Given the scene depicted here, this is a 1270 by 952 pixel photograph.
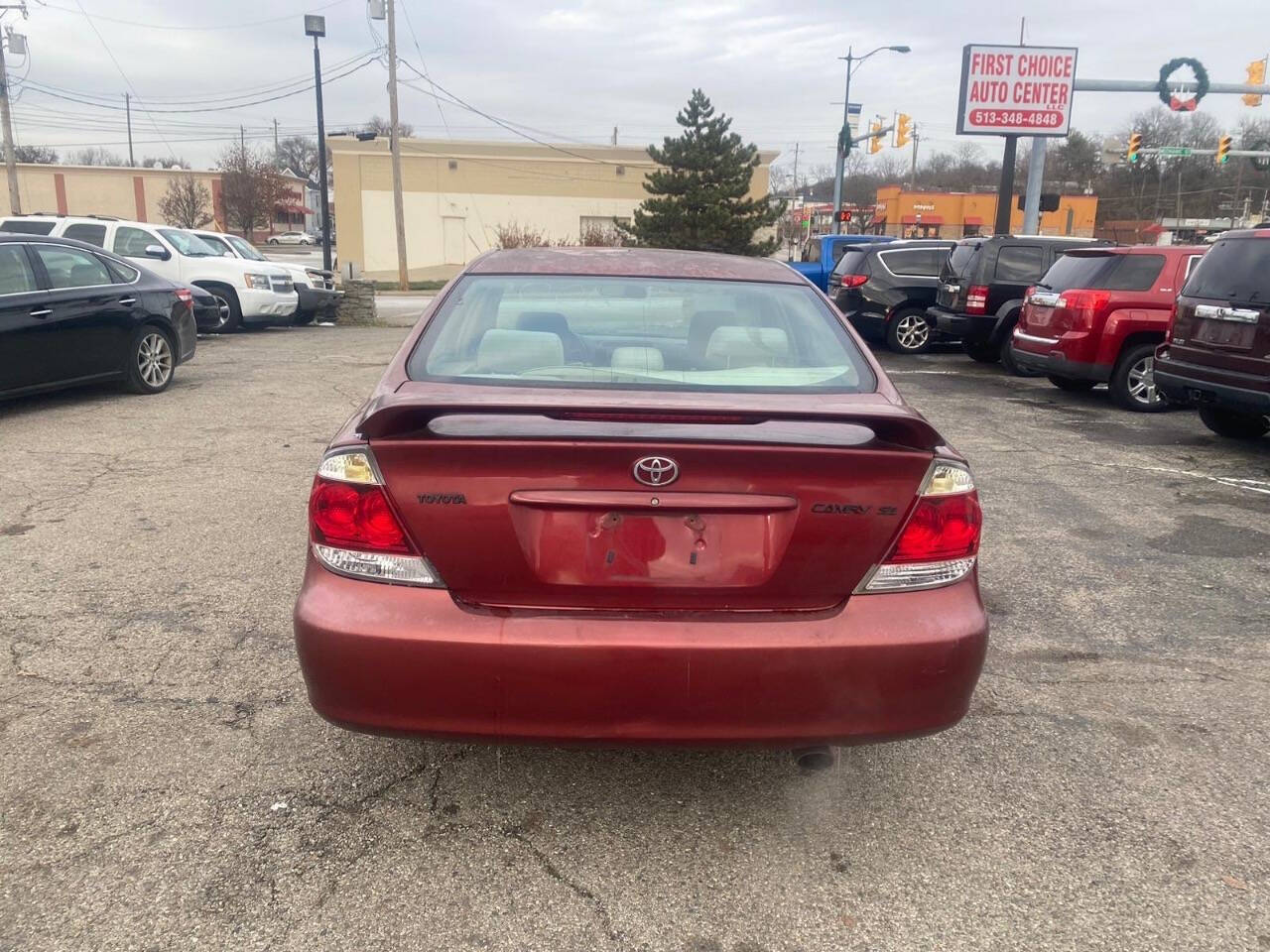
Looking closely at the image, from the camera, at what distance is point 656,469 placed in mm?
2369

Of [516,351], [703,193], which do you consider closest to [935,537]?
[516,351]

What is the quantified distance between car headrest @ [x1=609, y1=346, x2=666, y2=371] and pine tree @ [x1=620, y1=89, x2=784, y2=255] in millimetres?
28169

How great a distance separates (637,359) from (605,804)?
1346mm

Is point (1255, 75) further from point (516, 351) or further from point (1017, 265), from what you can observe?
point (516, 351)

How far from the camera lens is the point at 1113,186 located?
7112cm

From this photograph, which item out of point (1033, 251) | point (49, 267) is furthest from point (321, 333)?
point (1033, 251)

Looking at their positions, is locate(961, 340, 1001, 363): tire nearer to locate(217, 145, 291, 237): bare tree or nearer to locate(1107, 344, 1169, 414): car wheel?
locate(1107, 344, 1169, 414): car wheel

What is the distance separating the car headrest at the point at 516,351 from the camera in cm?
306

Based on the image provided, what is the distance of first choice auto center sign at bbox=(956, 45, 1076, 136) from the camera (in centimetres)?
2530

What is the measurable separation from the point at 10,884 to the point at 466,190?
45.8m

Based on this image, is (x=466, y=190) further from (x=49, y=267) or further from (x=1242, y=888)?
(x=1242, y=888)

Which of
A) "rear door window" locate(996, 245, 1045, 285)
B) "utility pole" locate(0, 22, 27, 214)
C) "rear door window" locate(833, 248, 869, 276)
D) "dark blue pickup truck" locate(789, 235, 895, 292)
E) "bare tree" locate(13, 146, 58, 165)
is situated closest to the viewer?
"rear door window" locate(996, 245, 1045, 285)

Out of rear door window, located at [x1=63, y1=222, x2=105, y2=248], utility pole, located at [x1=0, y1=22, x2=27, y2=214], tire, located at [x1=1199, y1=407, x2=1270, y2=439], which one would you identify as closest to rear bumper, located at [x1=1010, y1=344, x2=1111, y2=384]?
tire, located at [x1=1199, y1=407, x2=1270, y2=439]

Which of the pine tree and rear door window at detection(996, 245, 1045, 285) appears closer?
rear door window at detection(996, 245, 1045, 285)
